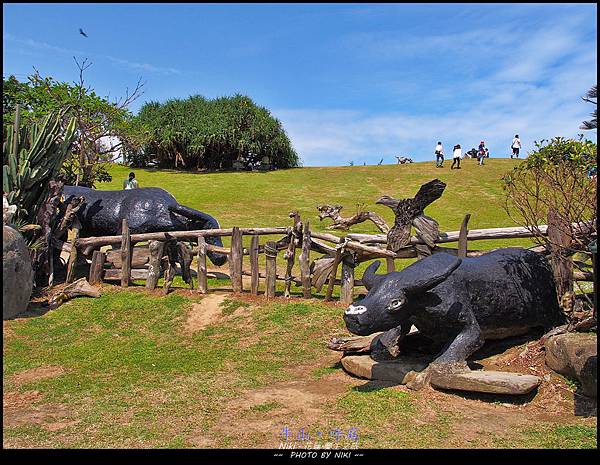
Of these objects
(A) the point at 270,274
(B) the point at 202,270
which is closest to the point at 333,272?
(A) the point at 270,274

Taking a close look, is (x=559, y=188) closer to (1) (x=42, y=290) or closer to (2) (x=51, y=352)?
(2) (x=51, y=352)

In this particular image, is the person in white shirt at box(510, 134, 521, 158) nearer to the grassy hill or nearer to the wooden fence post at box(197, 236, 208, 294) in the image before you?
the grassy hill

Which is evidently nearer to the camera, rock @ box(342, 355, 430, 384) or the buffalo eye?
the buffalo eye

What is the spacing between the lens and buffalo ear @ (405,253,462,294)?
5992 millimetres

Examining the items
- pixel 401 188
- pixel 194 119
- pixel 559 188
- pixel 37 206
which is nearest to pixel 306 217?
pixel 401 188

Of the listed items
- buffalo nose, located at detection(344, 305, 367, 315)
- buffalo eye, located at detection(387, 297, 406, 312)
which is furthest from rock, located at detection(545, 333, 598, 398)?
buffalo nose, located at detection(344, 305, 367, 315)

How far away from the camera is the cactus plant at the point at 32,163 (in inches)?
440

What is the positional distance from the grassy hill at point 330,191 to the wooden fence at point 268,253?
8.19 m

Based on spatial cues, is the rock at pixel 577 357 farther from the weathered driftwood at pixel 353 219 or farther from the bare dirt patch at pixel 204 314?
the bare dirt patch at pixel 204 314

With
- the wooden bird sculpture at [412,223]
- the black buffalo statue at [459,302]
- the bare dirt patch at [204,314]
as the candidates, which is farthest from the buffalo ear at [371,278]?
the bare dirt patch at [204,314]

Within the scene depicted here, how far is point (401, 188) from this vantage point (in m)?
28.7

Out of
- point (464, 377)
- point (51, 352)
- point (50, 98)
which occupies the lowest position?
point (51, 352)
